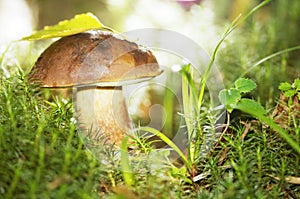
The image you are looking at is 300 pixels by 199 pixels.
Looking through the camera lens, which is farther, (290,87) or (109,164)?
(290,87)

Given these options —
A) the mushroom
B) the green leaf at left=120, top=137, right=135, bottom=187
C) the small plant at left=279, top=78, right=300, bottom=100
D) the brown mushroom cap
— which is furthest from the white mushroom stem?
the small plant at left=279, top=78, right=300, bottom=100

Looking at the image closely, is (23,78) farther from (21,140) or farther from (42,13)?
(42,13)

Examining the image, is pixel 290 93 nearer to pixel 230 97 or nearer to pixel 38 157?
pixel 230 97

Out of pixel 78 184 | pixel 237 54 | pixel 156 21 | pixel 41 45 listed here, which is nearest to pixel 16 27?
pixel 41 45

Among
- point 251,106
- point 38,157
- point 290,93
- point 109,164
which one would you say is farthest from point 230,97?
point 38,157

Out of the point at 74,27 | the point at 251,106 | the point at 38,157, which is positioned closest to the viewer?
the point at 38,157

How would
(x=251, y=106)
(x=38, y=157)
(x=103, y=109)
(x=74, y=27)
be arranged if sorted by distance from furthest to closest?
1. (x=103, y=109)
2. (x=74, y=27)
3. (x=251, y=106)
4. (x=38, y=157)

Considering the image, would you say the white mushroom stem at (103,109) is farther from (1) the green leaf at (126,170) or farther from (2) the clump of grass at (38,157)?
(1) the green leaf at (126,170)
